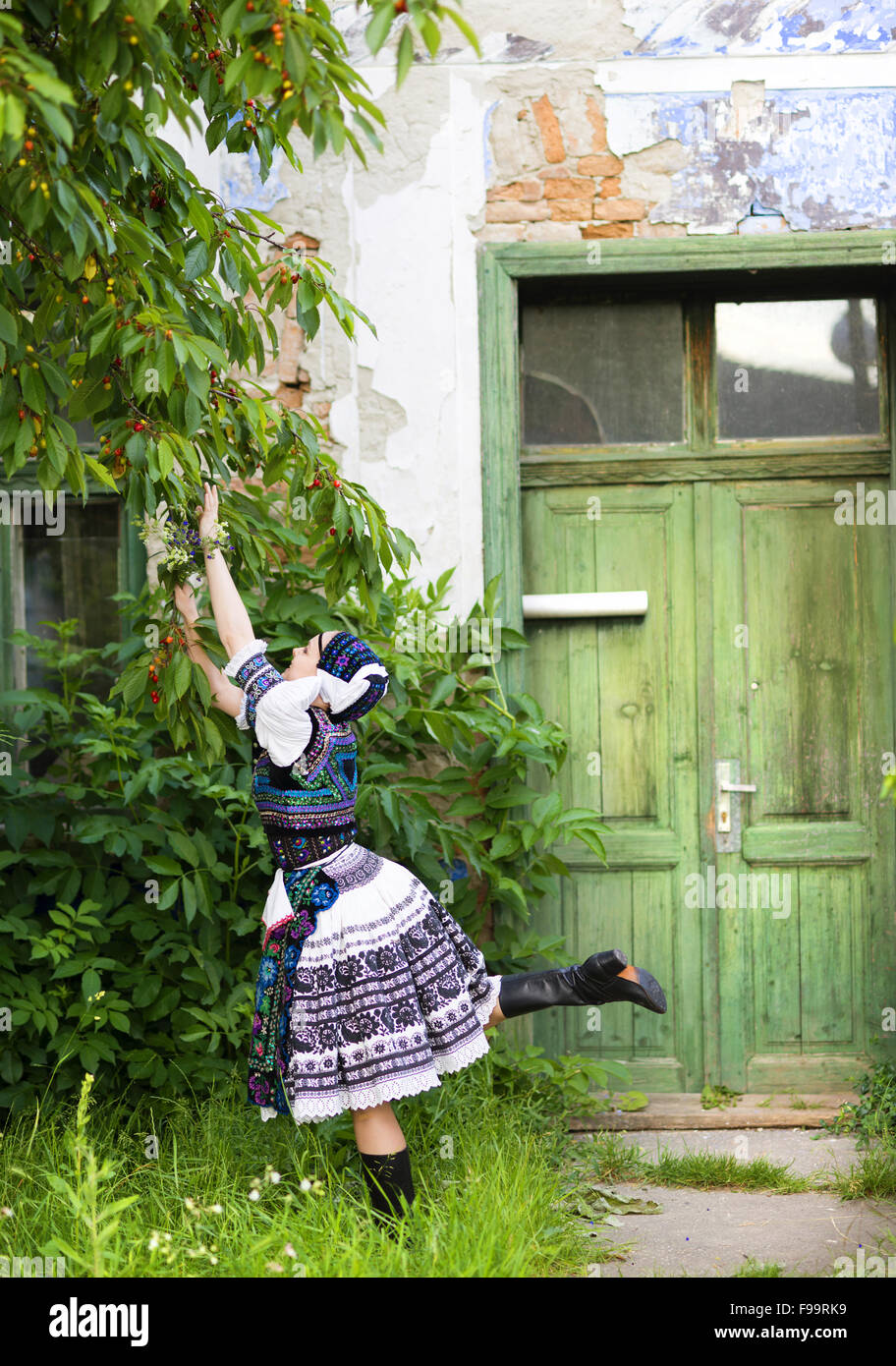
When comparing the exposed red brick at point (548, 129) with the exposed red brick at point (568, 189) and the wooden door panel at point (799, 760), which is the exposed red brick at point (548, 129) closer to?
the exposed red brick at point (568, 189)

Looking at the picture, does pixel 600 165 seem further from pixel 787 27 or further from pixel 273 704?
pixel 273 704

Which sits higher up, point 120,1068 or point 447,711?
point 447,711

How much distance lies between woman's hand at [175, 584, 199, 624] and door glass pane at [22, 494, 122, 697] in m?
1.71

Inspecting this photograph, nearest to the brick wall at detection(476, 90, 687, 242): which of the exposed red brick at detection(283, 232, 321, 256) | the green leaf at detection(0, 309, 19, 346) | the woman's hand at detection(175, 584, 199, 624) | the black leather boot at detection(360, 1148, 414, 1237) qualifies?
the exposed red brick at detection(283, 232, 321, 256)

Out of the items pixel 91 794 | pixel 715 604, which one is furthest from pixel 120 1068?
pixel 715 604

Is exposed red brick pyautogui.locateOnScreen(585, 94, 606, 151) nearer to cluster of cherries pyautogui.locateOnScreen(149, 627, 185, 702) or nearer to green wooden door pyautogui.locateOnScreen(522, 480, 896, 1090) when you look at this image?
green wooden door pyautogui.locateOnScreen(522, 480, 896, 1090)

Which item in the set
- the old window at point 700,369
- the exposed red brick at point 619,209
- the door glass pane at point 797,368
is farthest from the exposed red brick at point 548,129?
the door glass pane at point 797,368

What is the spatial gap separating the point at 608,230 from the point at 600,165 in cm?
23

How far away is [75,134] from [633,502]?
266cm

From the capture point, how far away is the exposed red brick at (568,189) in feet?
13.9

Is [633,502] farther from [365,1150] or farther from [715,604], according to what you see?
[365,1150]

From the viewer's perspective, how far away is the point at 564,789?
4.44m

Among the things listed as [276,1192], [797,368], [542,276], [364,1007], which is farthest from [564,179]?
[276,1192]

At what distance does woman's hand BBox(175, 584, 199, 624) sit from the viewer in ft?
9.22
